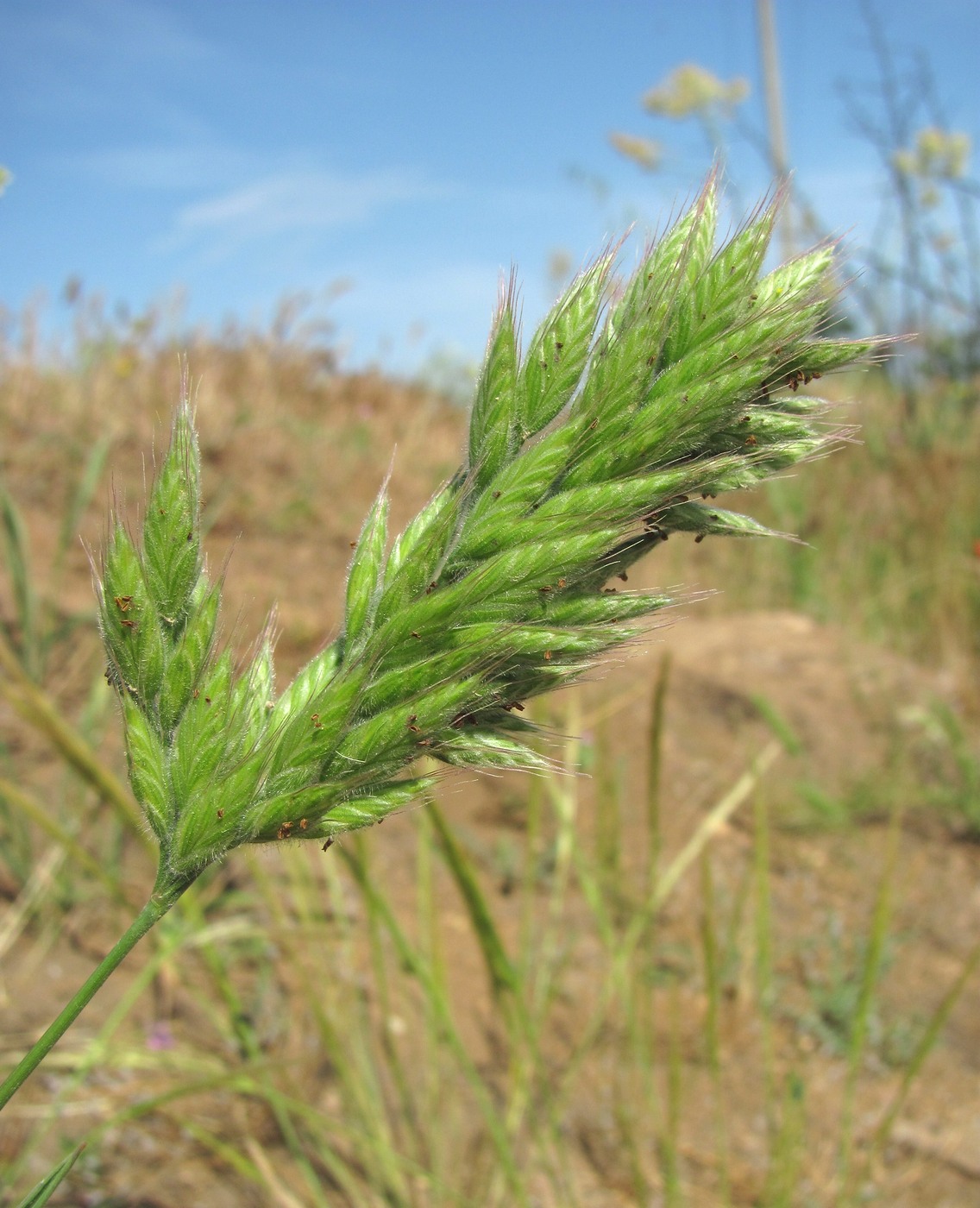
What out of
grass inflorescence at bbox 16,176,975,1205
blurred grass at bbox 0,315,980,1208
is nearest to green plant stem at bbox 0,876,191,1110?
grass inflorescence at bbox 16,176,975,1205

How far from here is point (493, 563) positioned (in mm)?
635

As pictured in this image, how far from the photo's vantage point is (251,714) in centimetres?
66

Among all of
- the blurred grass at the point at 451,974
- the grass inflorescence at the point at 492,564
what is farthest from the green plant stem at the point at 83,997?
the blurred grass at the point at 451,974

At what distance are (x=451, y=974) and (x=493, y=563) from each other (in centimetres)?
205

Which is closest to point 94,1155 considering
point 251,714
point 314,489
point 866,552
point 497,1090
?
point 497,1090

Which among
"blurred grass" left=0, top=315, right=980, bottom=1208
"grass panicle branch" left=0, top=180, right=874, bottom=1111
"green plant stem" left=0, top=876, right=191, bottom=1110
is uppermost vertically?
"grass panicle branch" left=0, top=180, right=874, bottom=1111

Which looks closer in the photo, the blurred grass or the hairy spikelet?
the hairy spikelet

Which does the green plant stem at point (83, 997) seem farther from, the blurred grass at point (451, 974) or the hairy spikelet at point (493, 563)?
the blurred grass at point (451, 974)

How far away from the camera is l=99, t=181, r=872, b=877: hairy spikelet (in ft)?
2.03

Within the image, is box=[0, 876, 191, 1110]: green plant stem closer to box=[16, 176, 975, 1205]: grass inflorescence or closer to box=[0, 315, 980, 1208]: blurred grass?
box=[16, 176, 975, 1205]: grass inflorescence

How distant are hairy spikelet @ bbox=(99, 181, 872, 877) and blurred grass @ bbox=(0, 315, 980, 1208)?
99mm

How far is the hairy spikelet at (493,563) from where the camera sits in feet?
2.03

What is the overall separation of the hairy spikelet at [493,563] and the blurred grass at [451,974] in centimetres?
10

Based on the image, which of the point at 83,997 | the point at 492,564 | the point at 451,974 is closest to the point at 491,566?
the point at 492,564
